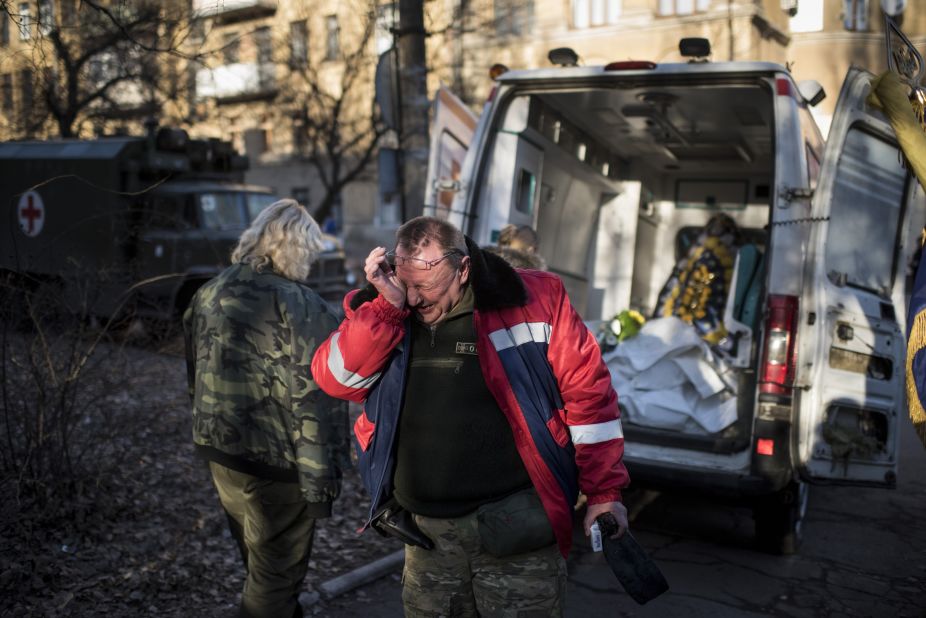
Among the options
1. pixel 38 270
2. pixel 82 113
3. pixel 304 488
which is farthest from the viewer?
pixel 82 113

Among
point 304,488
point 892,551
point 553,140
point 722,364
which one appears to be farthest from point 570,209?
point 304,488

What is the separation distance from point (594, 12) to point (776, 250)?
21.4 m

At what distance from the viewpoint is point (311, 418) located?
10.6ft

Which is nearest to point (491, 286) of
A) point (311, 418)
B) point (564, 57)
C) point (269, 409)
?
point (311, 418)

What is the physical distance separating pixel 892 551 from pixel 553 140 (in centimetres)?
352

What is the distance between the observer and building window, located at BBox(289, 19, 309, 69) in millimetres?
17859

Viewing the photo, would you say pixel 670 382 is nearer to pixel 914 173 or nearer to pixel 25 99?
pixel 914 173

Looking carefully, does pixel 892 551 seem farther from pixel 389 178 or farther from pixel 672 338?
pixel 389 178

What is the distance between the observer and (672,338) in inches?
223

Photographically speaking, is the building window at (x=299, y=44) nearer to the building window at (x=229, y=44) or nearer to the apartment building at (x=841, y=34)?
the building window at (x=229, y=44)

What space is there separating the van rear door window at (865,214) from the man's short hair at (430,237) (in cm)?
262

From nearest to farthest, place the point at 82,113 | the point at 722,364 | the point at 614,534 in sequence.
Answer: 1. the point at 614,534
2. the point at 722,364
3. the point at 82,113

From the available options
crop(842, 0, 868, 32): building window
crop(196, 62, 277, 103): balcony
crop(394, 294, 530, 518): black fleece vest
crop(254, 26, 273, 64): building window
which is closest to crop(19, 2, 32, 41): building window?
crop(394, 294, 530, 518): black fleece vest

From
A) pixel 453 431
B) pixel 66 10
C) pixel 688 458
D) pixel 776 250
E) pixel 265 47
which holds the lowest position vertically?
pixel 688 458
